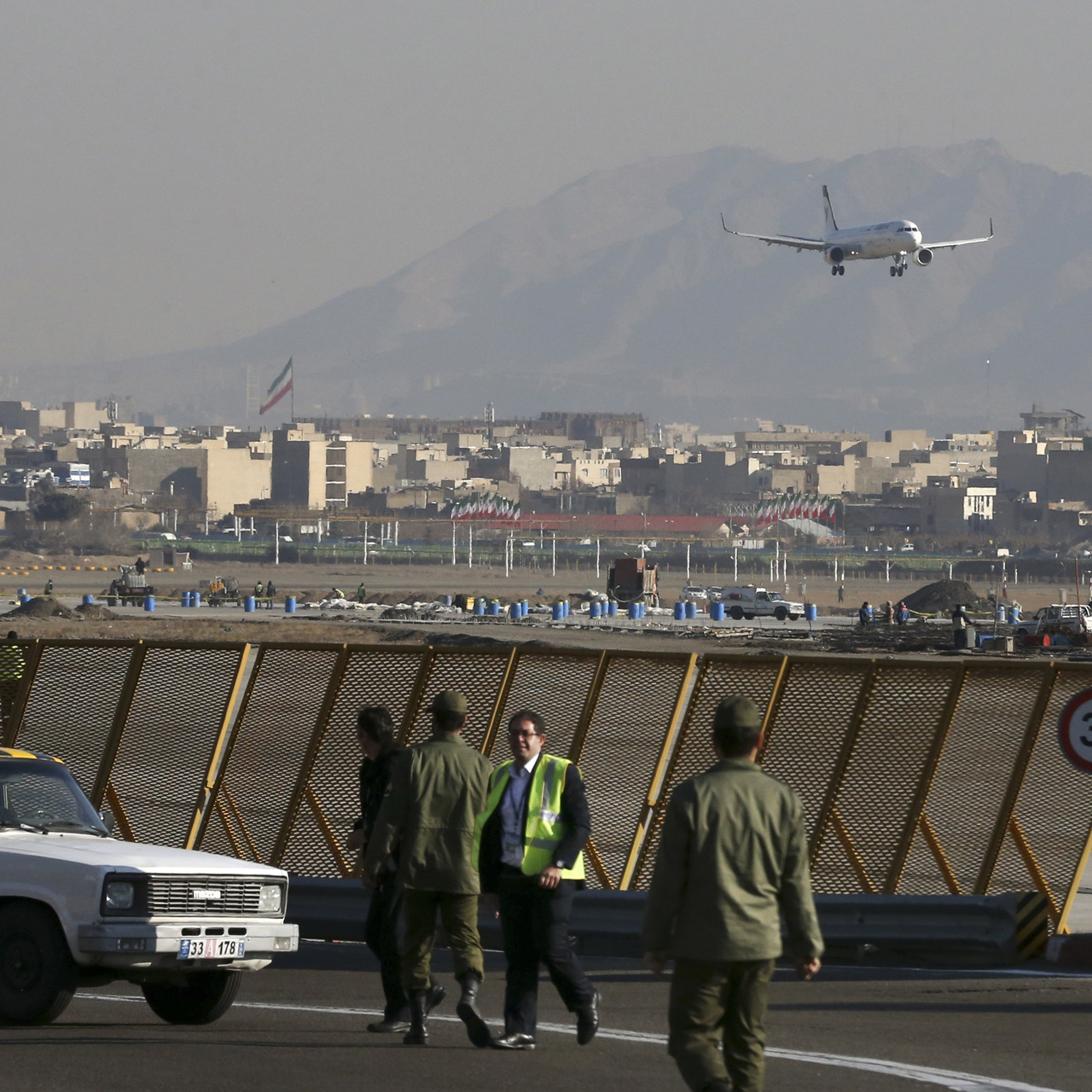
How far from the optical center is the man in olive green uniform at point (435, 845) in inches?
433

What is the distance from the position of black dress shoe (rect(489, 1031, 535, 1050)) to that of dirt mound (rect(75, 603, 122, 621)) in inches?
2806

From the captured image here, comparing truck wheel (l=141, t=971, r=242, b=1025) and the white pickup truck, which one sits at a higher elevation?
the white pickup truck

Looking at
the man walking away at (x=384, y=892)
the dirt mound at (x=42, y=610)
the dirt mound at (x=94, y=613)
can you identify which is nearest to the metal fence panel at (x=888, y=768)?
the man walking away at (x=384, y=892)

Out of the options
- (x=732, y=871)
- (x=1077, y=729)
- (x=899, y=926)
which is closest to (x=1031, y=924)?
(x=899, y=926)

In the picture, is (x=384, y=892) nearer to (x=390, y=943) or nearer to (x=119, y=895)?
(x=390, y=943)

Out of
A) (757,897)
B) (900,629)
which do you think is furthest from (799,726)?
(900,629)

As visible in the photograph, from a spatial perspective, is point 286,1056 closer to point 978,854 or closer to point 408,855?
point 408,855

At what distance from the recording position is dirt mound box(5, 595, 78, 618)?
79.9 m

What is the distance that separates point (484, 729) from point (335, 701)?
126 centimetres

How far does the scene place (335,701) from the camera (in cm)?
1656

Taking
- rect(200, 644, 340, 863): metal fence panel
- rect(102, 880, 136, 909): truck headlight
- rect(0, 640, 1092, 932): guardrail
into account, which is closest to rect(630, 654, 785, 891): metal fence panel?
rect(0, 640, 1092, 932): guardrail

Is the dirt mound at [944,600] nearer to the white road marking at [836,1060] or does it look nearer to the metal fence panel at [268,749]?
the metal fence panel at [268,749]

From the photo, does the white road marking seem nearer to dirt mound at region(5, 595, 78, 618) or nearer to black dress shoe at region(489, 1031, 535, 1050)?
A: black dress shoe at region(489, 1031, 535, 1050)

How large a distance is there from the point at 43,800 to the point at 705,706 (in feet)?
17.4
